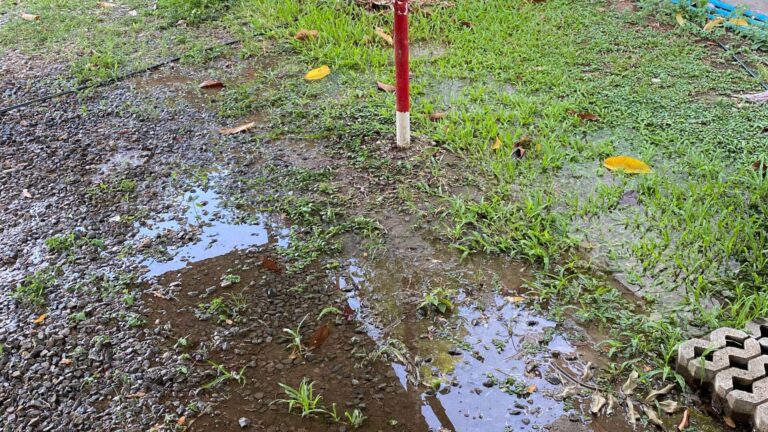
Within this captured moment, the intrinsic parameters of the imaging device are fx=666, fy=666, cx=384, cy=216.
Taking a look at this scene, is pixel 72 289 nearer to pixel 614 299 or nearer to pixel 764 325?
pixel 614 299

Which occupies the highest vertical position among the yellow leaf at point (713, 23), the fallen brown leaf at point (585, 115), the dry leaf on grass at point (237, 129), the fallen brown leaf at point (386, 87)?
the yellow leaf at point (713, 23)

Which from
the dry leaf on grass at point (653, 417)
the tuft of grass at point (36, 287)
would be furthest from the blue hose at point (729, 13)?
the tuft of grass at point (36, 287)

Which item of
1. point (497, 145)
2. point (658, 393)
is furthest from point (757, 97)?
point (658, 393)

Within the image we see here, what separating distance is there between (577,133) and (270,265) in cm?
180

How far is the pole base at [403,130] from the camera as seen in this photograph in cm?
327

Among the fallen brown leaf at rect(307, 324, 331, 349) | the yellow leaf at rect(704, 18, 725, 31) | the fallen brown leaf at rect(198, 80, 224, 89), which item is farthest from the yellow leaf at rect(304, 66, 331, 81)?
the yellow leaf at rect(704, 18, 725, 31)

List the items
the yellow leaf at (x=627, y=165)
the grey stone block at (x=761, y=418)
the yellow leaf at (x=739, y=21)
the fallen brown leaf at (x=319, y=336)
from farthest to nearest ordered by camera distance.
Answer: the yellow leaf at (x=739, y=21) → the yellow leaf at (x=627, y=165) → the fallen brown leaf at (x=319, y=336) → the grey stone block at (x=761, y=418)

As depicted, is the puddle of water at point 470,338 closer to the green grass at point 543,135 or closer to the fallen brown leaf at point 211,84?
the green grass at point 543,135

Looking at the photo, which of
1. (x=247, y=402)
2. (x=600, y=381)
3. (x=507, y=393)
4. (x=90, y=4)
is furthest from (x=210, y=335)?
(x=90, y=4)

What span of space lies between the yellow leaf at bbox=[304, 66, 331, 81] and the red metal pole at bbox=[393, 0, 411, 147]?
1.12 meters

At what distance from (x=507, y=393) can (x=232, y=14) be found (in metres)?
4.22

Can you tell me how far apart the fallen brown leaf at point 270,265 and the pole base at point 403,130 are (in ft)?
3.31

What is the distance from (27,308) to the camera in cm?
256

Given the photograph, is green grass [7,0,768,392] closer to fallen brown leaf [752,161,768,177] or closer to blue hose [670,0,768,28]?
fallen brown leaf [752,161,768,177]
